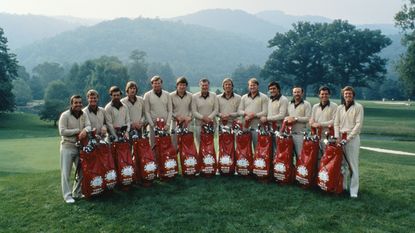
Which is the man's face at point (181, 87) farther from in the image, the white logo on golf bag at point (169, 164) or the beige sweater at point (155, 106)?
the white logo on golf bag at point (169, 164)

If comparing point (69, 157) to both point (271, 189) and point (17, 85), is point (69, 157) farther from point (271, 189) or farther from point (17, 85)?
point (17, 85)

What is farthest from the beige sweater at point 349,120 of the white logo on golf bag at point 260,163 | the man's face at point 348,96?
the white logo on golf bag at point 260,163

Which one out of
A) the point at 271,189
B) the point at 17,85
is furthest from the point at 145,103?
the point at 17,85

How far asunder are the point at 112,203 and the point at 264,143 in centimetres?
334

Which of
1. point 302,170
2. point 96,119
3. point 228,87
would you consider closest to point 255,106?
point 228,87

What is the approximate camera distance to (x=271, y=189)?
27.1ft

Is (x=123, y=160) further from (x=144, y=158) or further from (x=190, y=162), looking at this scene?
(x=190, y=162)

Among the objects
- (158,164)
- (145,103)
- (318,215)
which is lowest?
(318,215)

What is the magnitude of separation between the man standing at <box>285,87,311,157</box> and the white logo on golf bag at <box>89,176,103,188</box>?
12.8 feet

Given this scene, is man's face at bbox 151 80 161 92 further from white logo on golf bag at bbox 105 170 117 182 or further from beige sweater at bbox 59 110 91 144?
white logo on golf bag at bbox 105 170 117 182

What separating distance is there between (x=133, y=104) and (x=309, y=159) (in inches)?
151

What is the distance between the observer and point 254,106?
9.08 meters

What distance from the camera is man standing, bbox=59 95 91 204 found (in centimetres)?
766

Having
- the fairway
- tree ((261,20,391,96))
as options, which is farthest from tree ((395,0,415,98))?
the fairway
